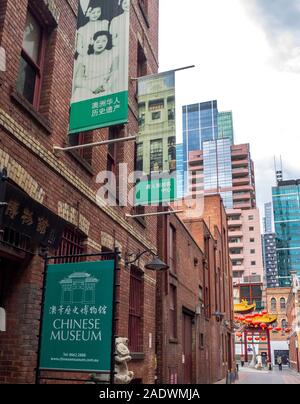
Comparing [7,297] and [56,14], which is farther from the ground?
[56,14]

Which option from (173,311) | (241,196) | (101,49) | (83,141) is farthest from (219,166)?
(101,49)

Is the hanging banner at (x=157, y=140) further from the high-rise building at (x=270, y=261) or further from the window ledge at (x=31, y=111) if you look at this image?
the high-rise building at (x=270, y=261)

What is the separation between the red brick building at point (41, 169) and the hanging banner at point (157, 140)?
38.5 inches

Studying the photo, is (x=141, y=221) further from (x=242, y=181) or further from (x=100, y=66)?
(x=242, y=181)

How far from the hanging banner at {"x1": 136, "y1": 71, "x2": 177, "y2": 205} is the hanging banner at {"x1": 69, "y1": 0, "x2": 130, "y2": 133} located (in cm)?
236

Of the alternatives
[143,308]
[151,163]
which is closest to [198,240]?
[143,308]

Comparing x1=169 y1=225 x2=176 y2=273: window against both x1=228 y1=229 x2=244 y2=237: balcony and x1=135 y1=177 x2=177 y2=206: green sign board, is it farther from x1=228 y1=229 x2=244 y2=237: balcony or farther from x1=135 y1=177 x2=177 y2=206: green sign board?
x1=228 y1=229 x2=244 y2=237: balcony

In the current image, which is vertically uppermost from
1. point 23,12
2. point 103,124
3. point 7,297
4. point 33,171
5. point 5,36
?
point 23,12

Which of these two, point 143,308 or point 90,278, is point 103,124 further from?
point 143,308

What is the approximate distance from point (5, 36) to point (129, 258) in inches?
274

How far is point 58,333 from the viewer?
6773 millimetres

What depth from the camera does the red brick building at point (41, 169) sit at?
7.81m

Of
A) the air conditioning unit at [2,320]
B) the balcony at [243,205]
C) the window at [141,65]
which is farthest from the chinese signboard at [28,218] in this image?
the balcony at [243,205]

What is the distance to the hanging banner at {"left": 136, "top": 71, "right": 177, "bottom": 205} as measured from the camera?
39.3 ft
